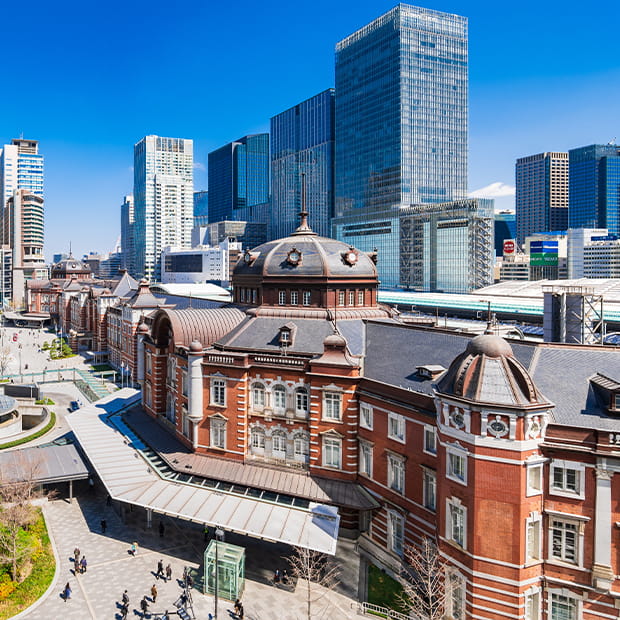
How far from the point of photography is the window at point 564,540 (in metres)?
→ 30.4

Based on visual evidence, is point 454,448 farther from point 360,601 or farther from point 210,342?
point 210,342

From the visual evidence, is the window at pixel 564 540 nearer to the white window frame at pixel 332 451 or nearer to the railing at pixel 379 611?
the railing at pixel 379 611

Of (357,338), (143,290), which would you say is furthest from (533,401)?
(143,290)

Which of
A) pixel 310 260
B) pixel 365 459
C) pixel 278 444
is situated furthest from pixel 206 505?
pixel 310 260

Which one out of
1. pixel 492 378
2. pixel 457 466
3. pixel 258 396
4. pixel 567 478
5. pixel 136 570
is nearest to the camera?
pixel 567 478

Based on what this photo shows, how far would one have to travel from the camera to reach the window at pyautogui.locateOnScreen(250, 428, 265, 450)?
158 feet

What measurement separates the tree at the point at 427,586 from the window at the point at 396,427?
7042mm

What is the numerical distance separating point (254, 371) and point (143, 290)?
200 ft

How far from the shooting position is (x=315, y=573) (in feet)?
126

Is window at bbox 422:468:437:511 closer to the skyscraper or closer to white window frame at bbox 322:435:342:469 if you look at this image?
white window frame at bbox 322:435:342:469

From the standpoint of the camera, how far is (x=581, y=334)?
51156 millimetres

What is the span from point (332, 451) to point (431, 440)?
34.4 feet

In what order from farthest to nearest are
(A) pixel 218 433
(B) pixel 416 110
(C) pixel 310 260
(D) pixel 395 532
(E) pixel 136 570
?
1. (B) pixel 416 110
2. (C) pixel 310 260
3. (A) pixel 218 433
4. (D) pixel 395 532
5. (E) pixel 136 570

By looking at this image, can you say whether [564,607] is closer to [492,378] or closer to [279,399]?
[492,378]
